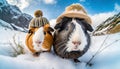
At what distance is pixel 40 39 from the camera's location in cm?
160

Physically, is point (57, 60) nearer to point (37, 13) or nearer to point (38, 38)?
point (38, 38)

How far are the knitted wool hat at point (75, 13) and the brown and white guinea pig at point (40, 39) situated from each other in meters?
0.12

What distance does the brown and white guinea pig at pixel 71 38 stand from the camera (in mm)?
1495

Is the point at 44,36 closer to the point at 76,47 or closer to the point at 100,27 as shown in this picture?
the point at 76,47

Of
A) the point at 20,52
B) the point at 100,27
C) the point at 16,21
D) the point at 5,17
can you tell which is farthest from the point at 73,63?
the point at 5,17

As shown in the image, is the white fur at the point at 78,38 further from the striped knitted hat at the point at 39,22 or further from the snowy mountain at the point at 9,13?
the snowy mountain at the point at 9,13

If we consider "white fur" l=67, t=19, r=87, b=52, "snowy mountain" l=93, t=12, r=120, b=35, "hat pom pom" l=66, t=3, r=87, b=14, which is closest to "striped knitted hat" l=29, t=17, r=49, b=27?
"hat pom pom" l=66, t=3, r=87, b=14

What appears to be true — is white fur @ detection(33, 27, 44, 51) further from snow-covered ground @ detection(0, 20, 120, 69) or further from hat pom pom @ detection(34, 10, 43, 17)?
hat pom pom @ detection(34, 10, 43, 17)

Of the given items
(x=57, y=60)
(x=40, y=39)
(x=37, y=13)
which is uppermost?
(x=37, y=13)

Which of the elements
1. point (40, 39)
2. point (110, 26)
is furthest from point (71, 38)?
point (110, 26)

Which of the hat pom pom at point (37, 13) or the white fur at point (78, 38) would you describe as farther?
the hat pom pom at point (37, 13)

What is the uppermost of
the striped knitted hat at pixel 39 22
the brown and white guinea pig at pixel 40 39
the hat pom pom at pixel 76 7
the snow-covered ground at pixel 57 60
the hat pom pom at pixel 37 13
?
the hat pom pom at pixel 76 7

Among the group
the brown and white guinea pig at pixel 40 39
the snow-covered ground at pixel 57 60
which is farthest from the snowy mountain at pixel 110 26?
the brown and white guinea pig at pixel 40 39

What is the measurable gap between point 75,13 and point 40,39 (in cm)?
27
